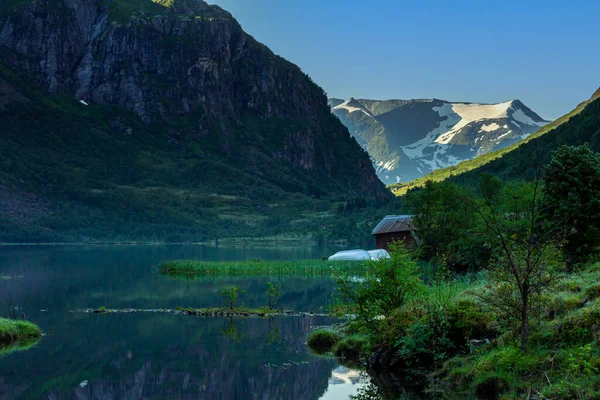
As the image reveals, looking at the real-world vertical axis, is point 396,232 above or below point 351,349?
above

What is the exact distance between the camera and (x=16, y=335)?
117 feet

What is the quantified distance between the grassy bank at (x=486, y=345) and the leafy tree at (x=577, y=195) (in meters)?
5.64

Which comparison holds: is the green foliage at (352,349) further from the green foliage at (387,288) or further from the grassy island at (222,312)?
the grassy island at (222,312)

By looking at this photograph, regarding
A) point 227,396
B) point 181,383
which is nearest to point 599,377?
point 227,396

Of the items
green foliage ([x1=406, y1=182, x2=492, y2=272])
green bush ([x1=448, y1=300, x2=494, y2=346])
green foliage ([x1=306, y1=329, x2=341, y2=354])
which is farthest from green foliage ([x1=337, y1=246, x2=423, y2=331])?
green foliage ([x1=406, y1=182, x2=492, y2=272])

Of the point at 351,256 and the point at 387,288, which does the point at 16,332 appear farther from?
the point at 351,256

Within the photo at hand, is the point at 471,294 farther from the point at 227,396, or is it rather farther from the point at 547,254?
the point at 227,396

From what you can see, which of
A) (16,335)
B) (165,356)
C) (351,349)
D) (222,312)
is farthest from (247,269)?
(351,349)

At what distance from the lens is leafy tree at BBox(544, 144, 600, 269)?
35.9 meters

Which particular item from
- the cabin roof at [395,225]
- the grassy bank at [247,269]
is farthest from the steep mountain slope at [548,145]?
the grassy bank at [247,269]

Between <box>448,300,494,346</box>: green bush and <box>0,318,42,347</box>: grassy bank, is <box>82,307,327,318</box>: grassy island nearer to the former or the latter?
<box>0,318,42,347</box>: grassy bank

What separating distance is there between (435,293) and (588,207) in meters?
11.9

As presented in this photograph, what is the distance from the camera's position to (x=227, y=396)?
24.8 meters

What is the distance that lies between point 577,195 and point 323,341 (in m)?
14.5
